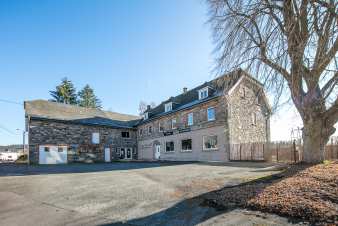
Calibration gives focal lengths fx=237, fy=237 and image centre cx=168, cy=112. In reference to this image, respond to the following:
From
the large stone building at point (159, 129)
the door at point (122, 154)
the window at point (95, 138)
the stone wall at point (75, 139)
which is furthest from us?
the door at point (122, 154)

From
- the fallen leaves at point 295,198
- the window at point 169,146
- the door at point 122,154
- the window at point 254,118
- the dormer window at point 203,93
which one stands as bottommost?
the door at point 122,154

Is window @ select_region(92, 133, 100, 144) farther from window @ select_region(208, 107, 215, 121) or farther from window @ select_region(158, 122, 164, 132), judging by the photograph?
window @ select_region(208, 107, 215, 121)

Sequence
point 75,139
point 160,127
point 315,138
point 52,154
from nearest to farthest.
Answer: point 315,138, point 52,154, point 75,139, point 160,127

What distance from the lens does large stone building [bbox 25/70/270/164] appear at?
22234 millimetres

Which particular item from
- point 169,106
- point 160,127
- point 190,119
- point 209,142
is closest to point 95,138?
point 160,127

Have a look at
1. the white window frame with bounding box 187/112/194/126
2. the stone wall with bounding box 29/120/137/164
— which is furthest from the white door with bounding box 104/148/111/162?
the white window frame with bounding box 187/112/194/126

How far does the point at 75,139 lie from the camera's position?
1174 inches

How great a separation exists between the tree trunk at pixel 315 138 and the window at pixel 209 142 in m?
12.4

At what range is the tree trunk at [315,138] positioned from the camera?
376 inches

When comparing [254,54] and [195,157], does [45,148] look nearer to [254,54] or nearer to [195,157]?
[195,157]

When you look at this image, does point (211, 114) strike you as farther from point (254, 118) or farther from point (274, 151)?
point (274, 151)

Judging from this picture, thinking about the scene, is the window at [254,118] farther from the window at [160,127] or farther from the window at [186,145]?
the window at [160,127]

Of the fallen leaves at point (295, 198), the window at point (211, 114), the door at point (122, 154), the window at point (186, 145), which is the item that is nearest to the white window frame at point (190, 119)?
the window at point (186, 145)

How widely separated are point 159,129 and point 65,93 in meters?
38.2
